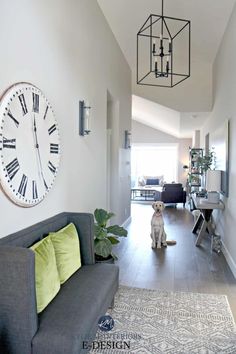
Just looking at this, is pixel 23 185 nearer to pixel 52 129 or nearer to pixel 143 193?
pixel 52 129

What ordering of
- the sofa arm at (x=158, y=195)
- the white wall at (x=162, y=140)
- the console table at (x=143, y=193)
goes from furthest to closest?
the white wall at (x=162, y=140) < the console table at (x=143, y=193) < the sofa arm at (x=158, y=195)

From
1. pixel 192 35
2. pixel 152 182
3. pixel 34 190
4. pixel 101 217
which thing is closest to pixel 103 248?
pixel 101 217

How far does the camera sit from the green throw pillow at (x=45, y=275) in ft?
6.16

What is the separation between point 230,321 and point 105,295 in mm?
1212

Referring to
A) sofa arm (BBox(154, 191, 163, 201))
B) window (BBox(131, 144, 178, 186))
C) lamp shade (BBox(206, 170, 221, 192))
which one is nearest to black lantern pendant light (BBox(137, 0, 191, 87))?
lamp shade (BBox(206, 170, 221, 192))

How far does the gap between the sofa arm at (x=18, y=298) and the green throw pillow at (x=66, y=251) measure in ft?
2.14

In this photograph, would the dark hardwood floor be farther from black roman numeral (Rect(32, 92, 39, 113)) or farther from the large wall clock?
black roman numeral (Rect(32, 92, 39, 113))

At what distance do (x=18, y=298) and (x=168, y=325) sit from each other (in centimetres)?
147

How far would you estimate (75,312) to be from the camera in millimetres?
1870

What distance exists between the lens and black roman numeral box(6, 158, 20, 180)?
2.02 metres

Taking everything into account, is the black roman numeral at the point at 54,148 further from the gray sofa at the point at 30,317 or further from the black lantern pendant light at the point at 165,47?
the black lantern pendant light at the point at 165,47

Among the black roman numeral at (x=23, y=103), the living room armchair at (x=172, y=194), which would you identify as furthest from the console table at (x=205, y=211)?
the living room armchair at (x=172, y=194)

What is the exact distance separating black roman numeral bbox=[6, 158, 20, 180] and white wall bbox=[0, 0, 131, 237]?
170mm

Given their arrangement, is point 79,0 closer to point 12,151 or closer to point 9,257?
point 12,151
